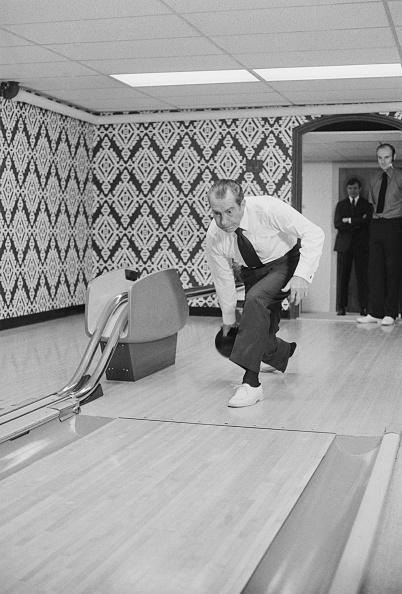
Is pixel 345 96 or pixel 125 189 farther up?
pixel 345 96

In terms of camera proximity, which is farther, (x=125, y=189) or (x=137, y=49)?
(x=125, y=189)

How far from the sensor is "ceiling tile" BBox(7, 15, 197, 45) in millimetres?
5410

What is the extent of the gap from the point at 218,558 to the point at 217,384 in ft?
9.23

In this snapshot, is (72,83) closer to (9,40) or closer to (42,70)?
(42,70)

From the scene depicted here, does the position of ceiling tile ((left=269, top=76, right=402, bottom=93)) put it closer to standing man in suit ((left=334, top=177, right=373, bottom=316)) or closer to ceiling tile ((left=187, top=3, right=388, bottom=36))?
ceiling tile ((left=187, top=3, right=388, bottom=36))

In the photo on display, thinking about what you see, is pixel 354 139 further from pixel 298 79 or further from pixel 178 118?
pixel 298 79

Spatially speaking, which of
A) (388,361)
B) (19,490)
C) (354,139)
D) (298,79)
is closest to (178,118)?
(298,79)

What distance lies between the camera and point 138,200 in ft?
31.7

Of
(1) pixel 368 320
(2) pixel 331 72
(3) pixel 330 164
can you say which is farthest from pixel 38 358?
(3) pixel 330 164

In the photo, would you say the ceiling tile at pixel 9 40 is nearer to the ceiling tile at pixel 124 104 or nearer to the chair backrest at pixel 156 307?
the chair backrest at pixel 156 307

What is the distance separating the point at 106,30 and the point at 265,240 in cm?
194

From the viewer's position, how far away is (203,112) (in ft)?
30.2

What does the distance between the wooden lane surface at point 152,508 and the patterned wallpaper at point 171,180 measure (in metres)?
5.49

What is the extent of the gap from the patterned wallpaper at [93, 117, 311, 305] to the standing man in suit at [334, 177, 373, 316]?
5.57 ft
